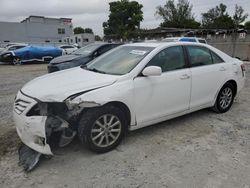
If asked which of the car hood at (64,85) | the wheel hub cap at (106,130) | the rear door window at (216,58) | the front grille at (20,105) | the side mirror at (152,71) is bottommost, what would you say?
the wheel hub cap at (106,130)

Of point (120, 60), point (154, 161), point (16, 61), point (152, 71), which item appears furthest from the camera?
point (16, 61)

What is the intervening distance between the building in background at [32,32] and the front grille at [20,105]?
46.3 meters

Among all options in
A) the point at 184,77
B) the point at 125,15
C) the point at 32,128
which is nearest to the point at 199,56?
the point at 184,77

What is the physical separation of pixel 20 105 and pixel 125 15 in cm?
4717

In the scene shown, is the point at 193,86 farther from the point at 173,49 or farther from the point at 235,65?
the point at 235,65

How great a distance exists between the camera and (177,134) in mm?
3889

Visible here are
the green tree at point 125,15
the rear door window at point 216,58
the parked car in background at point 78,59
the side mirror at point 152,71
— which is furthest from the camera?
the green tree at point 125,15

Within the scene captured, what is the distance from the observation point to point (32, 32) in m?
47.2

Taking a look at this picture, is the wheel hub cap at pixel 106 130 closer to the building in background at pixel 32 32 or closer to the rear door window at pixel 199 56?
the rear door window at pixel 199 56

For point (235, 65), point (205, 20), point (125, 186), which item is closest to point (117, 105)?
point (125, 186)

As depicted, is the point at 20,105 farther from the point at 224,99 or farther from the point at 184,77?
the point at 224,99

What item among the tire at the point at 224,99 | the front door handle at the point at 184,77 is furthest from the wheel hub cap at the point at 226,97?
the front door handle at the point at 184,77

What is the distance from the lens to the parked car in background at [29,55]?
16656 mm

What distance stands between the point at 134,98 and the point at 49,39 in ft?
164
